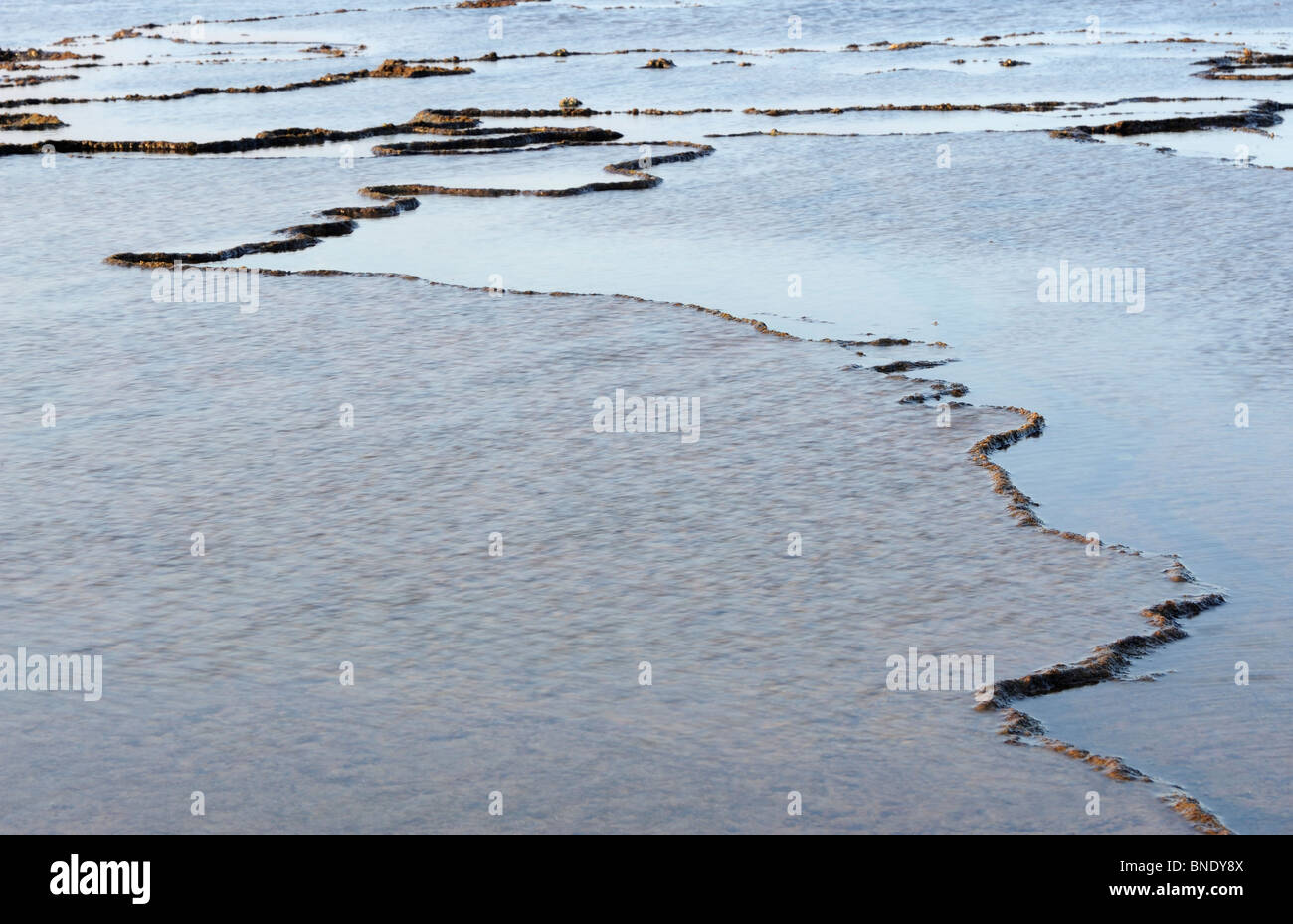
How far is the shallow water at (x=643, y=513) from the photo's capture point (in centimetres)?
613

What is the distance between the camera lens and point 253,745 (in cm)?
634

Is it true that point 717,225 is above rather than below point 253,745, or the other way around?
above

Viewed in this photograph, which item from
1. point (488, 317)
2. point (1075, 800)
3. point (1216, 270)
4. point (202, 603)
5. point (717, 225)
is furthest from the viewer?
point (717, 225)

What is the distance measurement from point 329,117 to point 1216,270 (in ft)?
74.3

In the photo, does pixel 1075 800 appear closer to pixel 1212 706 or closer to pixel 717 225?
pixel 1212 706

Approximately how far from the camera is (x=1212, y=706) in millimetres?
6602

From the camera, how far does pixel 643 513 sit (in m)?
9.08

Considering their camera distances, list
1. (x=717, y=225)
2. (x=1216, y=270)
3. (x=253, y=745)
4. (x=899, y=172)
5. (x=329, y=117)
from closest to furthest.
A: (x=253, y=745) < (x=1216, y=270) < (x=717, y=225) < (x=899, y=172) < (x=329, y=117)

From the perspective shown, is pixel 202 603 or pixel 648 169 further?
pixel 648 169

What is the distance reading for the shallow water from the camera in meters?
6.13

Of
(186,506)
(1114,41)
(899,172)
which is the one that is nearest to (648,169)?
(899,172)

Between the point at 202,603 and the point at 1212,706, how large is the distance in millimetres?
5134
